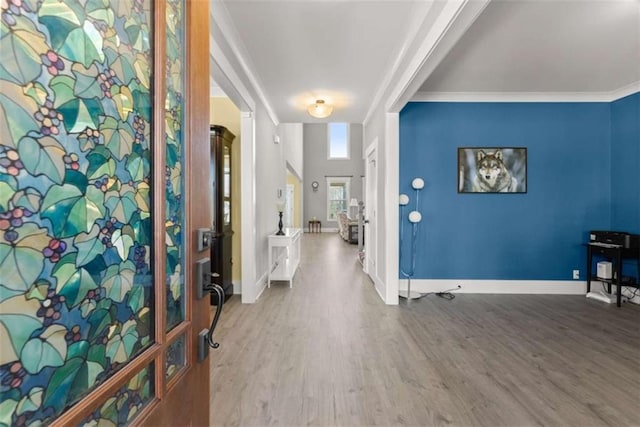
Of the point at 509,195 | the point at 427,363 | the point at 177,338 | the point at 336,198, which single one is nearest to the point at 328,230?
the point at 336,198

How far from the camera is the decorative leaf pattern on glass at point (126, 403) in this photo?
1.88 ft

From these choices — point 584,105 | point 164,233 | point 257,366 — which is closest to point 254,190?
point 257,366

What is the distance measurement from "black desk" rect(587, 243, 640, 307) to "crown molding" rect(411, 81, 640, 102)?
1996mm

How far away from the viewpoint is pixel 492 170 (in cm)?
435

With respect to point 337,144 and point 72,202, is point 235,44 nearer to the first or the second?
point 72,202

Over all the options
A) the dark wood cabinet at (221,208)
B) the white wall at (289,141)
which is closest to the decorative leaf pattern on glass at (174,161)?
the dark wood cabinet at (221,208)

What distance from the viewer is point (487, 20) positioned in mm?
2590

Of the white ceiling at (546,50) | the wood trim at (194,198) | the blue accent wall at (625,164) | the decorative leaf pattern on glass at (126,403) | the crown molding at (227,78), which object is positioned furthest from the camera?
the blue accent wall at (625,164)

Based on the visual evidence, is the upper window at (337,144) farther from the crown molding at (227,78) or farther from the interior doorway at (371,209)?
the crown molding at (227,78)

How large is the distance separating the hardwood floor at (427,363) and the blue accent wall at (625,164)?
115 centimetres

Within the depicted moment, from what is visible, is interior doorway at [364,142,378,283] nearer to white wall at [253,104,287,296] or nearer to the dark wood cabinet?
white wall at [253,104,287,296]

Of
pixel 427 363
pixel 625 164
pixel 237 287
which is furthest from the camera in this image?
pixel 237 287

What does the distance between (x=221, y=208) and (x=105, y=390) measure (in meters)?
3.38

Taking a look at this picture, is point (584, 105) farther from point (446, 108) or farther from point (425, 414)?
point (425, 414)
